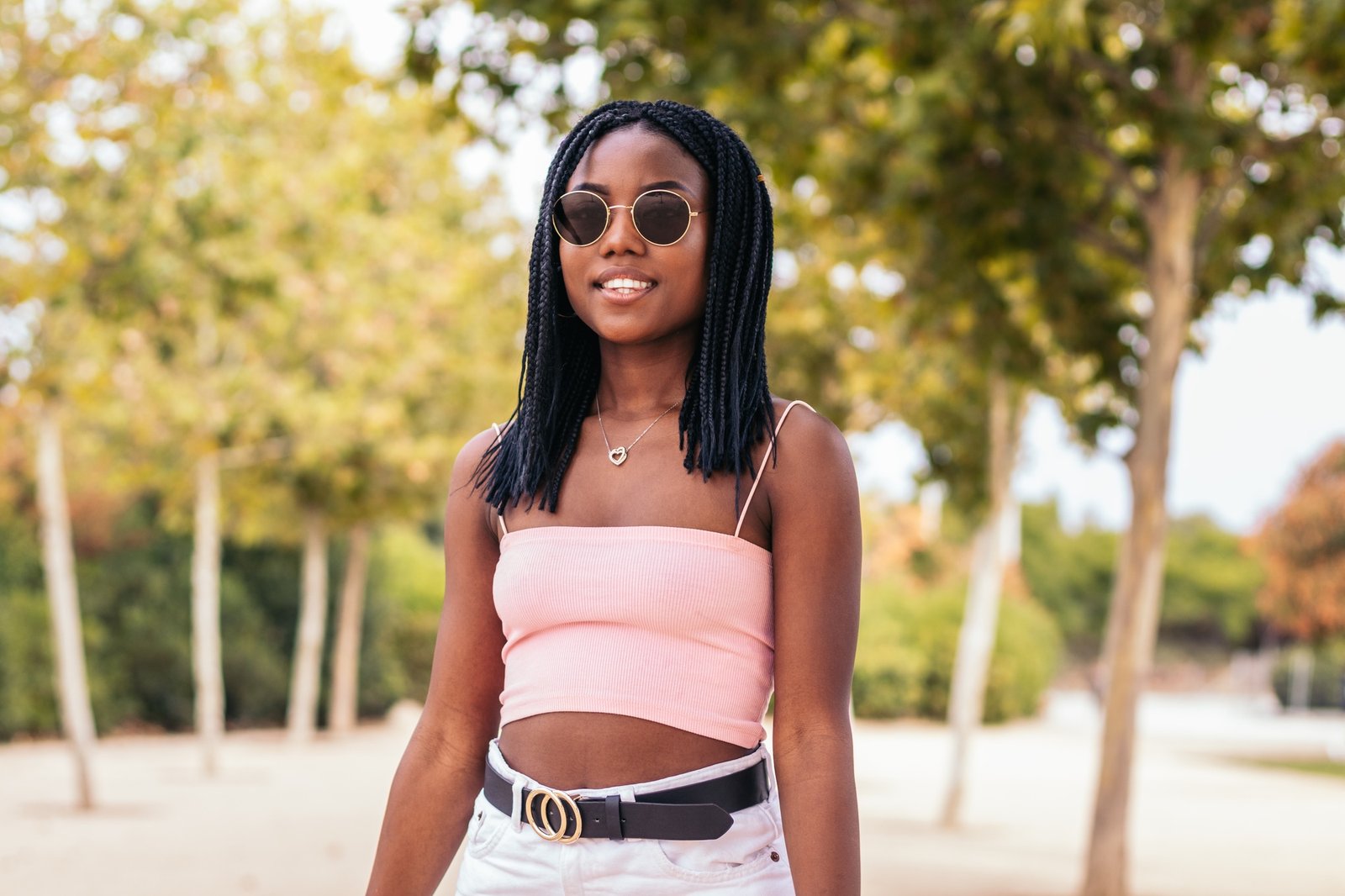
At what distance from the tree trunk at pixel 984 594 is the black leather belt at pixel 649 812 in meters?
11.1

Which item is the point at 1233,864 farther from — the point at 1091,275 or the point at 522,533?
the point at 522,533

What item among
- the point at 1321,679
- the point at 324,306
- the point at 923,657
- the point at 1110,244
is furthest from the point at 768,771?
the point at 1321,679

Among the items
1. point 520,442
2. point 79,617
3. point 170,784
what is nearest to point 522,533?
point 520,442

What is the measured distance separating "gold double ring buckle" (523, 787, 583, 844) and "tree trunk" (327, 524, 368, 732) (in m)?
20.9

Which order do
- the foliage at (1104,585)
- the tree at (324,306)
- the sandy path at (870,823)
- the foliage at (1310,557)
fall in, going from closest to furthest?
the sandy path at (870,823) → the tree at (324,306) → the foliage at (1310,557) → the foliage at (1104,585)

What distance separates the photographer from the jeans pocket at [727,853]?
6.25 feet

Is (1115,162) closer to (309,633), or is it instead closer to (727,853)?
(727,853)

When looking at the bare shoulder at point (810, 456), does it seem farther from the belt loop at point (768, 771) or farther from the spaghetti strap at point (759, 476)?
the belt loop at point (768, 771)

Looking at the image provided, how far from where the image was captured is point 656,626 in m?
1.95

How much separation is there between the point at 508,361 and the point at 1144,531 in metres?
14.2

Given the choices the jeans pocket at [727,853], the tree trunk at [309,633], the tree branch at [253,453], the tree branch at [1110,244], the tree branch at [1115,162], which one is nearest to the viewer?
the jeans pocket at [727,853]

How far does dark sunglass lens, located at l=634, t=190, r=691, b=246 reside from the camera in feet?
6.69

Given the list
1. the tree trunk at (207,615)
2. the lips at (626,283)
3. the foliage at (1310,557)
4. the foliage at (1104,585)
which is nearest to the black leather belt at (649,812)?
the lips at (626,283)

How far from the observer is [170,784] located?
51.8 feet
